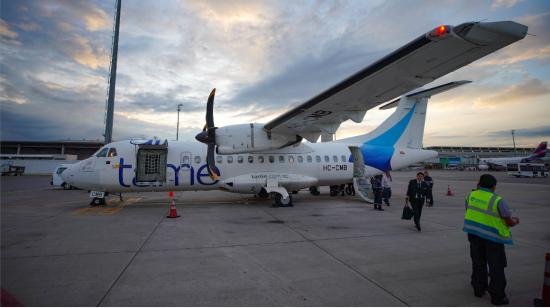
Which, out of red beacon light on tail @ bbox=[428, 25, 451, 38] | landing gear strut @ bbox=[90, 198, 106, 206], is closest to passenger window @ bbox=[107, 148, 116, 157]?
landing gear strut @ bbox=[90, 198, 106, 206]

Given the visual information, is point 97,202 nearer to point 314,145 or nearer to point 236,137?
point 236,137

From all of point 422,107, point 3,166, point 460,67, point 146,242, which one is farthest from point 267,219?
point 3,166

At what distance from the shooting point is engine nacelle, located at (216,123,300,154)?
10797 mm

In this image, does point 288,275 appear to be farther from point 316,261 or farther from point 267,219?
point 267,219

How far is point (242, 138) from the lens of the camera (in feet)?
35.5

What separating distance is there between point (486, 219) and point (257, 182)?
9534 mm

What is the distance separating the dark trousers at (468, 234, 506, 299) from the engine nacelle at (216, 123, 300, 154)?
8.11 meters

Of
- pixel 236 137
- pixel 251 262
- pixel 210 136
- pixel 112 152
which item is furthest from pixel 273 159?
pixel 251 262

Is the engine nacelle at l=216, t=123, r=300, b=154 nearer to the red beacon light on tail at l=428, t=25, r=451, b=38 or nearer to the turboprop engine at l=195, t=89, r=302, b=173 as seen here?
the turboprop engine at l=195, t=89, r=302, b=173

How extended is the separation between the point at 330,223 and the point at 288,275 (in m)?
4.41

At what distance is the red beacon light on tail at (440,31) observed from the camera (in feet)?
15.1

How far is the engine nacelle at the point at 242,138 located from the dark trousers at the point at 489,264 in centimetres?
811

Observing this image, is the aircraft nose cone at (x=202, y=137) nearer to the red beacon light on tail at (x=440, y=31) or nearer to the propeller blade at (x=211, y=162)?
the propeller blade at (x=211, y=162)

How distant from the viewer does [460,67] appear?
5793mm
